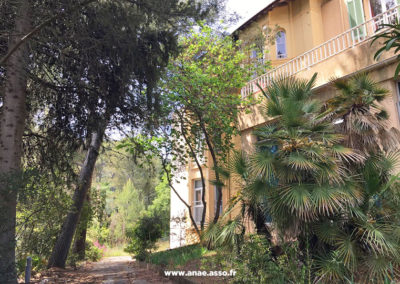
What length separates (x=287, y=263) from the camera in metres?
6.12

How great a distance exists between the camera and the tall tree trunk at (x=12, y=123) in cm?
686

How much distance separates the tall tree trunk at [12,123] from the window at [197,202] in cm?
1238

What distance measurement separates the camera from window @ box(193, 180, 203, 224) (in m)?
18.8

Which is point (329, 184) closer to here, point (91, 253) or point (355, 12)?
point (355, 12)

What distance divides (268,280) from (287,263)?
1.82 feet

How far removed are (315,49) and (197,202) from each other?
11.2 meters

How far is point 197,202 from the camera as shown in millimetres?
19219

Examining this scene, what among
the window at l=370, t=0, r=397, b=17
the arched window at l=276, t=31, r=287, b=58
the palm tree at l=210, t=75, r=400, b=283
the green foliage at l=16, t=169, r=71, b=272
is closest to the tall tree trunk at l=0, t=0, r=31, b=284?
the green foliage at l=16, t=169, r=71, b=272

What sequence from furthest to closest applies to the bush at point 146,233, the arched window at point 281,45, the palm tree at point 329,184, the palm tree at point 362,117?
the arched window at point 281,45 < the bush at point 146,233 < the palm tree at point 362,117 < the palm tree at point 329,184

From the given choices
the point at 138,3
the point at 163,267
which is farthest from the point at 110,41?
the point at 163,267

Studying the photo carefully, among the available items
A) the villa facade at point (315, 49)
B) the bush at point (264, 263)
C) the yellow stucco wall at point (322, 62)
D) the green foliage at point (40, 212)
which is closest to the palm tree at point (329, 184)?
the bush at point (264, 263)

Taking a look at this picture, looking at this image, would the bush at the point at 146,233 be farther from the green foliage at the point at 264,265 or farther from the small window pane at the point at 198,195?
the green foliage at the point at 264,265

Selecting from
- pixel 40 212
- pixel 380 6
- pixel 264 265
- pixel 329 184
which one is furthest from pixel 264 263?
pixel 380 6

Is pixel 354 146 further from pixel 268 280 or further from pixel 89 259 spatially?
pixel 89 259
